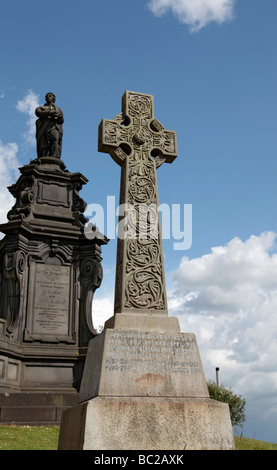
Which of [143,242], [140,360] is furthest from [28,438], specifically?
[143,242]

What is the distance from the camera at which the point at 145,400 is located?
586cm

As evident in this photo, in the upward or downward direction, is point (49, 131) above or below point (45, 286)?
above

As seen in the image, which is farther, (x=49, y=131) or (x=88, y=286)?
(x=49, y=131)

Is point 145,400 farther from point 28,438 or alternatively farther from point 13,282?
point 13,282

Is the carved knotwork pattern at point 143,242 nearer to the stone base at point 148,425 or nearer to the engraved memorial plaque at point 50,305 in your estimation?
the stone base at point 148,425

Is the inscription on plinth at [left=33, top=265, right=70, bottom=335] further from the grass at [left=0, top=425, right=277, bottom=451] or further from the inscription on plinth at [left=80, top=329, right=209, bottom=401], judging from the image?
the inscription on plinth at [left=80, top=329, right=209, bottom=401]

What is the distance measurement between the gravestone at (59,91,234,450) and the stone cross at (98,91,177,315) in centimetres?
2

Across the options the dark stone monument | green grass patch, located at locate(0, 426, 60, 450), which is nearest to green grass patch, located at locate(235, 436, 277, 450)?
green grass patch, located at locate(0, 426, 60, 450)

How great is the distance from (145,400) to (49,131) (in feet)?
51.8

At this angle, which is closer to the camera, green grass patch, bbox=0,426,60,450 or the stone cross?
the stone cross

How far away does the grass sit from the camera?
902 cm

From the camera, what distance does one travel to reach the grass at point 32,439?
902 cm

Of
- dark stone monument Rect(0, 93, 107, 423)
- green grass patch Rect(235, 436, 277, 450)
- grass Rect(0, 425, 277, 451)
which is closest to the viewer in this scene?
green grass patch Rect(235, 436, 277, 450)
